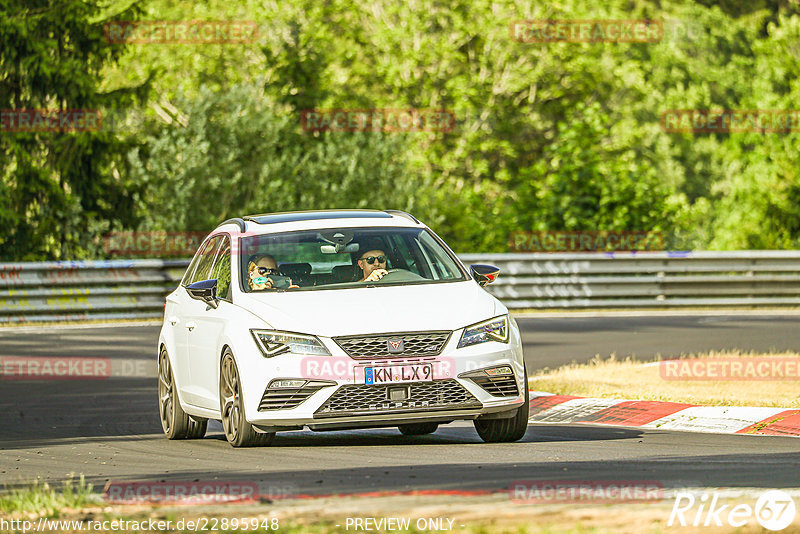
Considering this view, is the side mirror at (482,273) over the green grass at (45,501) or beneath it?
over

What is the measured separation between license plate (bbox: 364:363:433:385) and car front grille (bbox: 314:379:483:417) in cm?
4

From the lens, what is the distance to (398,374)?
9.52m

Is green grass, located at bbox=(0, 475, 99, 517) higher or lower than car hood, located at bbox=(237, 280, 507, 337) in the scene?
lower

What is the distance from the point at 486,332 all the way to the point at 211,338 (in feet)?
6.54

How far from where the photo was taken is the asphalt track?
26.3 ft

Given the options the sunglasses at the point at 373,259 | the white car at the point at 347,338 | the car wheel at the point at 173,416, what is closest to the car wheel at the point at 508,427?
the white car at the point at 347,338

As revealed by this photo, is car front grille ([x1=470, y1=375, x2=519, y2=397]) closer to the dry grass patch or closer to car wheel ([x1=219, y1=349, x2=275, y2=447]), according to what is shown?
car wheel ([x1=219, y1=349, x2=275, y2=447])

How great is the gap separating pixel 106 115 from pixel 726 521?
24.1 meters

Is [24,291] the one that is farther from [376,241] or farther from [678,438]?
[678,438]

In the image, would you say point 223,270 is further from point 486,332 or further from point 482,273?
point 486,332

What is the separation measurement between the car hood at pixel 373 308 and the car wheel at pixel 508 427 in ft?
2.16

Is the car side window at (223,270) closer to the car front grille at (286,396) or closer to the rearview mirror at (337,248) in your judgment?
the rearview mirror at (337,248)

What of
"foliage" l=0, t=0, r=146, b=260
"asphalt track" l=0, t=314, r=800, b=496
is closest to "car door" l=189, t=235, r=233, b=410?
"asphalt track" l=0, t=314, r=800, b=496

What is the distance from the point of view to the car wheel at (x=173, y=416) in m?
11.3
